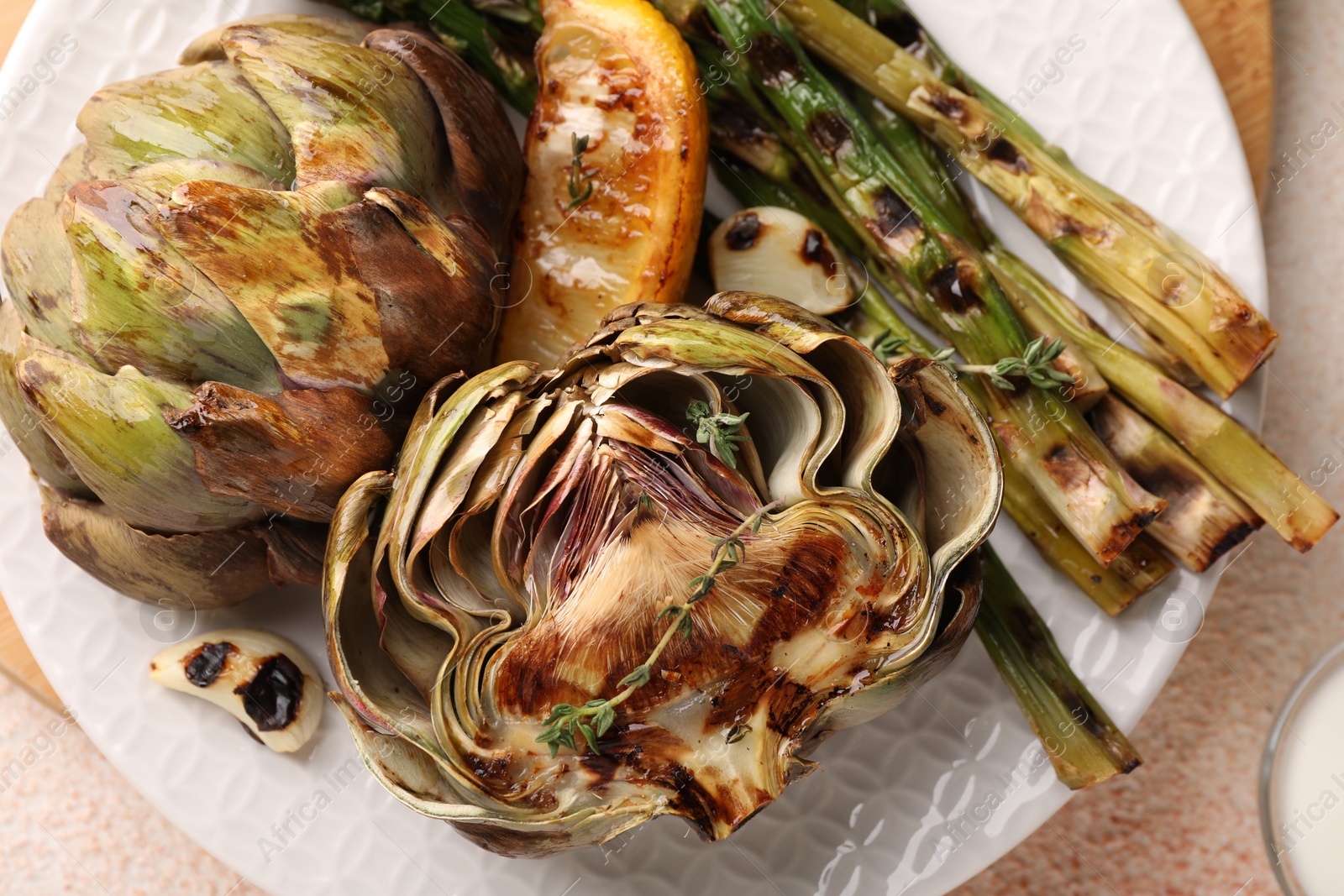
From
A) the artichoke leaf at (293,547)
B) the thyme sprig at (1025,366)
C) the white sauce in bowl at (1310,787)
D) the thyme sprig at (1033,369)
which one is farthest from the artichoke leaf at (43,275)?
the white sauce in bowl at (1310,787)

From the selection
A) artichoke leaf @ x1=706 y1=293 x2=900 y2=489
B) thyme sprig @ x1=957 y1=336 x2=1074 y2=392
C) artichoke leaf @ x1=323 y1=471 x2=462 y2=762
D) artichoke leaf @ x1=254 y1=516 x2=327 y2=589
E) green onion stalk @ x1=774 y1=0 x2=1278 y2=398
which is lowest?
artichoke leaf @ x1=254 y1=516 x2=327 y2=589

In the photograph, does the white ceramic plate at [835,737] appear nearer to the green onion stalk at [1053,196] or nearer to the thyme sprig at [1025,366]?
the green onion stalk at [1053,196]

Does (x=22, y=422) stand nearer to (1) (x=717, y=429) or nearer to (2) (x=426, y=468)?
(2) (x=426, y=468)

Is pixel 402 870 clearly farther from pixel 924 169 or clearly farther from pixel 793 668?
pixel 924 169

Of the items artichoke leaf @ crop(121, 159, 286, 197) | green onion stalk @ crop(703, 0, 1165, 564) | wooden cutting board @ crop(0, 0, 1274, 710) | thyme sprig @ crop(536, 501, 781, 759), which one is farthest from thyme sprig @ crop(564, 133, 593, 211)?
wooden cutting board @ crop(0, 0, 1274, 710)

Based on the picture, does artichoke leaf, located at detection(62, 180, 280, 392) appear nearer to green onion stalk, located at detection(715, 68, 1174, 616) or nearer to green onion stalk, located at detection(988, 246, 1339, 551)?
green onion stalk, located at detection(715, 68, 1174, 616)

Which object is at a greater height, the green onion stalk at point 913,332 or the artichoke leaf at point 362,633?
the green onion stalk at point 913,332

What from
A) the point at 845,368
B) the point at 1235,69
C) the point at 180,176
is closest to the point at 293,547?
the point at 180,176
